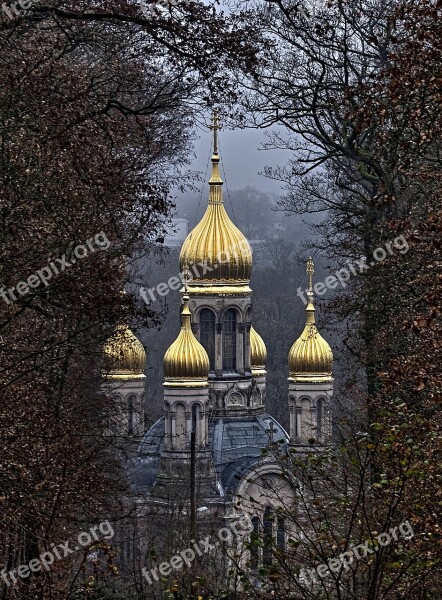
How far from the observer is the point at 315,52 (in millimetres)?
18312

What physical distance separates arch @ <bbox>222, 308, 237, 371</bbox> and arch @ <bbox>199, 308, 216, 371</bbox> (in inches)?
14.8

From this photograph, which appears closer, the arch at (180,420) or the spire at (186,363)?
the arch at (180,420)

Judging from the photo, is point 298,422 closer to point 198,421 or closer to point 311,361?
point 311,361

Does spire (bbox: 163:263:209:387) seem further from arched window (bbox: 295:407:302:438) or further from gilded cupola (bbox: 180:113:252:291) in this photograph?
arched window (bbox: 295:407:302:438)

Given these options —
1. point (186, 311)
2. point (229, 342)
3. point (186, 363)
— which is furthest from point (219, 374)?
point (186, 311)

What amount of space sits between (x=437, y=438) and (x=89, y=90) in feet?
12.7

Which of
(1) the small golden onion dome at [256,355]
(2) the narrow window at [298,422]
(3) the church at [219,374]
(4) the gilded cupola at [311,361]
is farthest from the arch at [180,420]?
(1) the small golden onion dome at [256,355]

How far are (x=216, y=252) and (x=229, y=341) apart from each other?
2.83 metres

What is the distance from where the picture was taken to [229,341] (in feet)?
168

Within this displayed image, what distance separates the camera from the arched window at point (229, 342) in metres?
51.2

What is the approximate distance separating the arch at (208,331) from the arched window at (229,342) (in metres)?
0.38

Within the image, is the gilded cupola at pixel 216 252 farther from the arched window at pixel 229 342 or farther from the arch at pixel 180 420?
the arch at pixel 180 420

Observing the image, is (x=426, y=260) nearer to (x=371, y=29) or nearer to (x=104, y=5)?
(x=104, y=5)

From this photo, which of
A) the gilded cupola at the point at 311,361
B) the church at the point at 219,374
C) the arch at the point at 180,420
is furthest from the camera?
the gilded cupola at the point at 311,361
